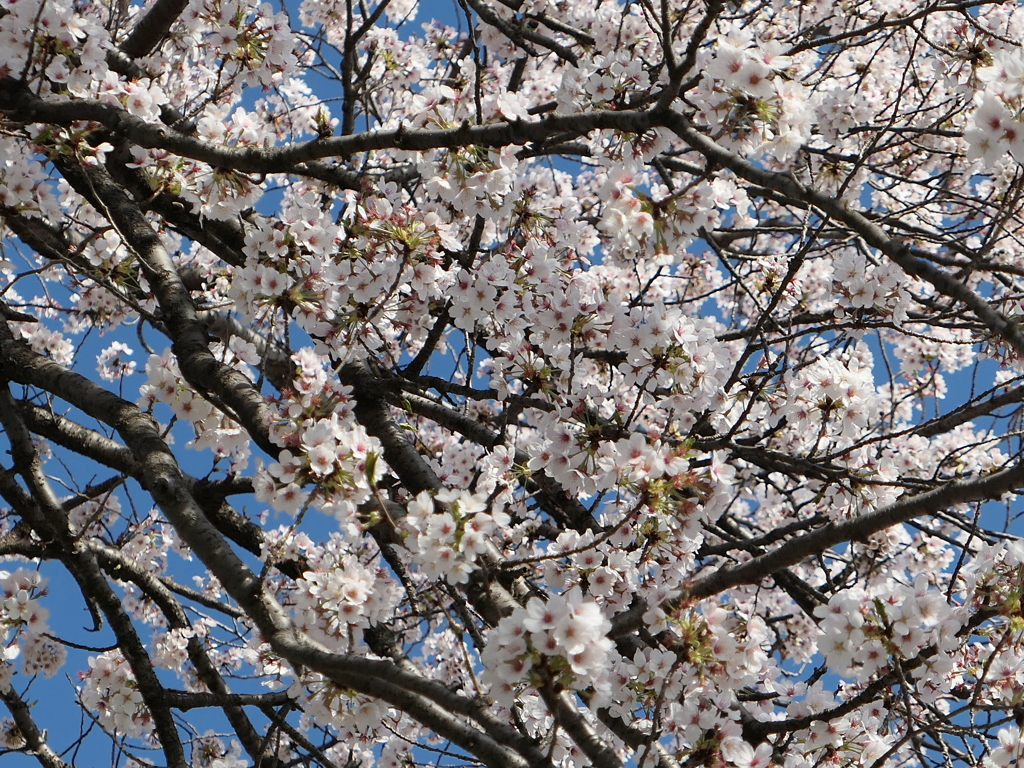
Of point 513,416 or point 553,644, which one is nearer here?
point 553,644

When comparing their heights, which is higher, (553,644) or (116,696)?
(116,696)

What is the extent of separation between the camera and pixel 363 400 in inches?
136

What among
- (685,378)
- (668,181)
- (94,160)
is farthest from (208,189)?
(685,378)

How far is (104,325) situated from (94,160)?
262cm

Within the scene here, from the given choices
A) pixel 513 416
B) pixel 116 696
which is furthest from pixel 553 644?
pixel 116 696

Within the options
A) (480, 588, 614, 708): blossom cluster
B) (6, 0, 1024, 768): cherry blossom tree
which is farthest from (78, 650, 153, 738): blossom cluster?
(480, 588, 614, 708): blossom cluster

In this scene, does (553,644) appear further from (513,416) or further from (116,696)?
(116,696)

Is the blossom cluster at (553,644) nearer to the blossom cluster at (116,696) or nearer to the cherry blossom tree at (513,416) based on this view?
the cherry blossom tree at (513,416)

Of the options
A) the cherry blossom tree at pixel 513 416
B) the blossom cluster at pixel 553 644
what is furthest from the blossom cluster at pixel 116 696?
the blossom cluster at pixel 553 644

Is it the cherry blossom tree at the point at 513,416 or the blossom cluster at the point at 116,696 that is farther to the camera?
the blossom cluster at the point at 116,696

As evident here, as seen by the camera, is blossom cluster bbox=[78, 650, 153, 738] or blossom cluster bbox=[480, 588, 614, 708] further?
blossom cluster bbox=[78, 650, 153, 738]

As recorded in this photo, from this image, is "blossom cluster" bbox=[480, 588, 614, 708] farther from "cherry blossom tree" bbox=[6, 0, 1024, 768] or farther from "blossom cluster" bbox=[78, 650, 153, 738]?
"blossom cluster" bbox=[78, 650, 153, 738]

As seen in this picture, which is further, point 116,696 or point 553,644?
point 116,696

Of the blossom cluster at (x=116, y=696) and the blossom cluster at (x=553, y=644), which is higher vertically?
the blossom cluster at (x=116, y=696)
